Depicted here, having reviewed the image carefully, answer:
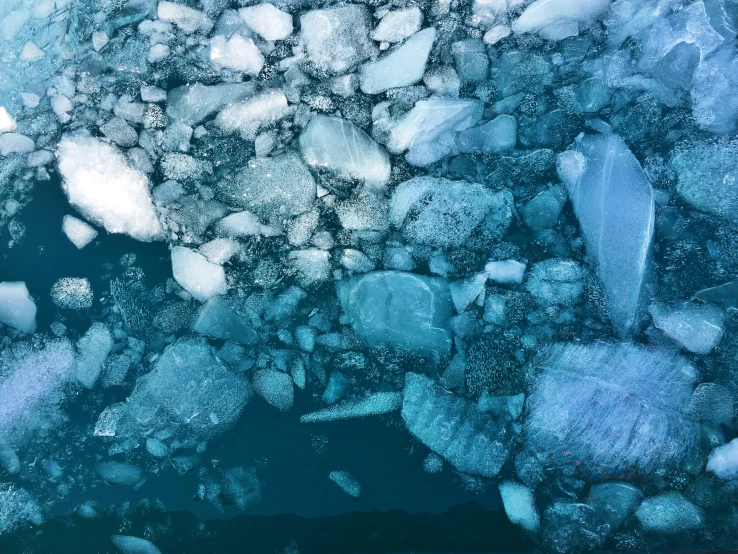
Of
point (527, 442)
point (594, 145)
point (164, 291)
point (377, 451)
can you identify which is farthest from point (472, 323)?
point (164, 291)

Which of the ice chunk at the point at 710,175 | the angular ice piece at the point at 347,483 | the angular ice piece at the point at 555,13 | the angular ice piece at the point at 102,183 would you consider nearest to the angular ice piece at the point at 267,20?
the angular ice piece at the point at 102,183

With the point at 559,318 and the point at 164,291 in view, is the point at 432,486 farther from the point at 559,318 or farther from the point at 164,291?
the point at 164,291

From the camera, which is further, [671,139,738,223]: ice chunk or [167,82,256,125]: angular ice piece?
[167,82,256,125]: angular ice piece

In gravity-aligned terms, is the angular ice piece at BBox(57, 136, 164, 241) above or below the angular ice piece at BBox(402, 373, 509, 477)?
above

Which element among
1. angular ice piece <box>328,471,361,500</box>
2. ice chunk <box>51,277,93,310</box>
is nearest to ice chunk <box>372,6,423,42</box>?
ice chunk <box>51,277,93,310</box>

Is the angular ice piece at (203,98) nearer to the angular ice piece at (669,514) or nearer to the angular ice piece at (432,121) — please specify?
the angular ice piece at (432,121)

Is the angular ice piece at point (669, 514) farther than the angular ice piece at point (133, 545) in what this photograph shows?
No

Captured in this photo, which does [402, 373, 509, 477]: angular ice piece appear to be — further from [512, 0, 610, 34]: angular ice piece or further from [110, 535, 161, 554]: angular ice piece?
[512, 0, 610, 34]: angular ice piece

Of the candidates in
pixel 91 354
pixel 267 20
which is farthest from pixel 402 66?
pixel 91 354
